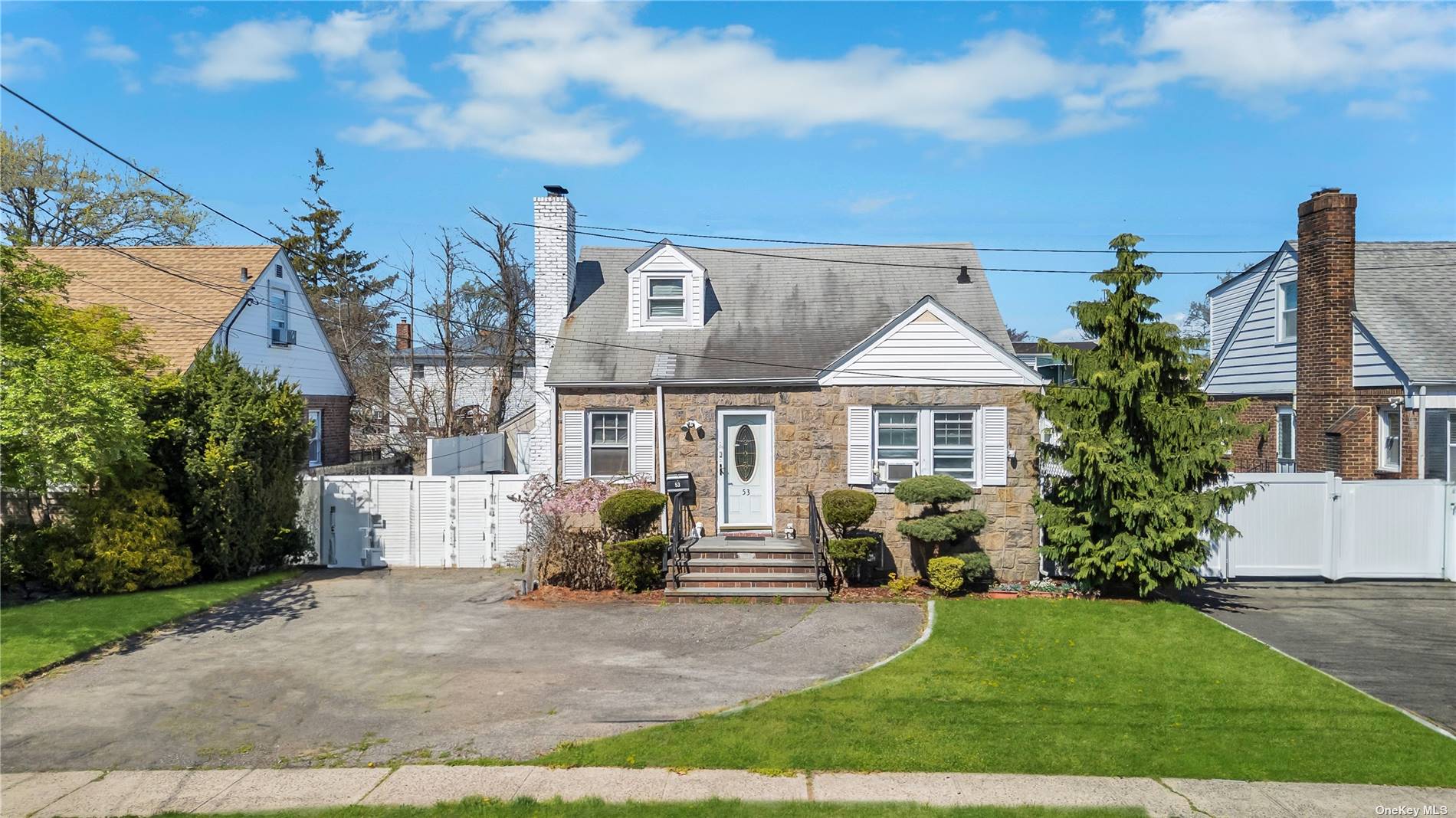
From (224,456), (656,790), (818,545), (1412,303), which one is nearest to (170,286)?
(224,456)

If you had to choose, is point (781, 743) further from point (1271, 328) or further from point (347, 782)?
point (1271, 328)

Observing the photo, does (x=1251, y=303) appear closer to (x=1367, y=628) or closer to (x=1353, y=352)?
(x=1353, y=352)

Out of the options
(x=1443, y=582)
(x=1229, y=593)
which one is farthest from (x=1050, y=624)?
(x=1443, y=582)

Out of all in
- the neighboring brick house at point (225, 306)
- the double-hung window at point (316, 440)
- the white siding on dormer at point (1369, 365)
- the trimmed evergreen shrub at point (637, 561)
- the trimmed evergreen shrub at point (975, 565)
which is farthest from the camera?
the double-hung window at point (316, 440)

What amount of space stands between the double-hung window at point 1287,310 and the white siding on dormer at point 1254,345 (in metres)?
0.11

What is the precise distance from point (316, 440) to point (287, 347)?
2.53m

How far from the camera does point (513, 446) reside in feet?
92.9

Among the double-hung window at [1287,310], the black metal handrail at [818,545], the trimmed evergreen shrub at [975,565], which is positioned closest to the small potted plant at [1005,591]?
the trimmed evergreen shrub at [975,565]

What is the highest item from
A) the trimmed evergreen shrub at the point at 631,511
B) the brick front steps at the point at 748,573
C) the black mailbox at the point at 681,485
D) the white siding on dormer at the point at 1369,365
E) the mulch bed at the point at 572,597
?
the white siding on dormer at the point at 1369,365

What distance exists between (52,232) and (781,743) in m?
34.0

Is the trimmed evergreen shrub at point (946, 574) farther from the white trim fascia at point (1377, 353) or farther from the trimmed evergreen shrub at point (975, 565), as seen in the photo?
the white trim fascia at point (1377, 353)

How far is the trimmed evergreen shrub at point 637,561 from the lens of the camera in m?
13.6

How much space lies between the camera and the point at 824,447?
15.3 meters

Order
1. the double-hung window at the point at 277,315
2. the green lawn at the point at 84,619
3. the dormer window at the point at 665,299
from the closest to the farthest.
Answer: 1. the green lawn at the point at 84,619
2. the dormer window at the point at 665,299
3. the double-hung window at the point at 277,315
